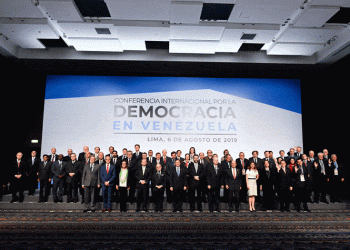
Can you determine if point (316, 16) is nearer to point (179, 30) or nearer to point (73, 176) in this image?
point (179, 30)

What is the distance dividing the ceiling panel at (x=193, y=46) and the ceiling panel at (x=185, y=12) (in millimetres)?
1160

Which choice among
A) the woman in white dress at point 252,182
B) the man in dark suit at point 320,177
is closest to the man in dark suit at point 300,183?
the man in dark suit at point 320,177

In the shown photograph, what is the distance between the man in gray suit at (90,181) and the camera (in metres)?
7.02

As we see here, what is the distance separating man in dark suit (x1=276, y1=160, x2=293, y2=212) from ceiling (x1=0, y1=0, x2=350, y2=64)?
13.1 ft

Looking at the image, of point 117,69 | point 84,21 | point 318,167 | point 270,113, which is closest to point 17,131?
point 117,69

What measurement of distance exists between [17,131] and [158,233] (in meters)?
8.06

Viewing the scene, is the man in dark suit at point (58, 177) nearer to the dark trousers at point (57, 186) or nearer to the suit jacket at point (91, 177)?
the dark trousers at point (57, 186)

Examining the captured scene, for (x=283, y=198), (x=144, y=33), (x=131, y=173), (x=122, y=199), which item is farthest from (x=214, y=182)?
(x=144, y=33)

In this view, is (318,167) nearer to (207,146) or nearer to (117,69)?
(207,146)

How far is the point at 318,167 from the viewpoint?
7824 millimetres

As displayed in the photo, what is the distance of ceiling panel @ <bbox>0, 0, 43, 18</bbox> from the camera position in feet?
20.9

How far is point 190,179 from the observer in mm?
7191

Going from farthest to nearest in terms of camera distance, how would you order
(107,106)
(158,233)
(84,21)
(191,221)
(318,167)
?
(107,106) < (318,167) < (84,21) < (191,221) < (158,233)

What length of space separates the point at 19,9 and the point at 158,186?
5882mm
